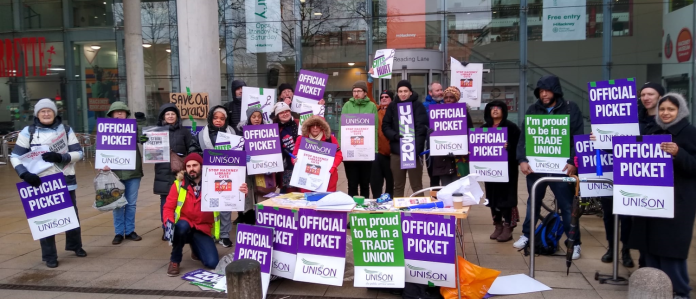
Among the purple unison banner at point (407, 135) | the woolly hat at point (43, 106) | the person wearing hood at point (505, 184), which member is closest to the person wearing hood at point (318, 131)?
the purple unison banner at point (407, 135)

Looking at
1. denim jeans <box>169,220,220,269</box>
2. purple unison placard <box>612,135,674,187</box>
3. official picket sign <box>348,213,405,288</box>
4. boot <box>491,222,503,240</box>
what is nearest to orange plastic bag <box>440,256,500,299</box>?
official picket sign <box>348,213,405,288</box>

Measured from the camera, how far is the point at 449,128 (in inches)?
279

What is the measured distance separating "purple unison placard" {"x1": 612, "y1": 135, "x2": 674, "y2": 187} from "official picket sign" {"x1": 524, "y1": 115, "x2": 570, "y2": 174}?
4.05 ft

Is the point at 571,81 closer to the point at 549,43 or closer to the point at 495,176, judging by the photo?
the point at 549,43

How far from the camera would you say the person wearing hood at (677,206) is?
474cm

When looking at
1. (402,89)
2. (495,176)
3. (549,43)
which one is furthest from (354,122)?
(549,43)

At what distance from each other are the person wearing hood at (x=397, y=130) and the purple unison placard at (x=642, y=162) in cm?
302

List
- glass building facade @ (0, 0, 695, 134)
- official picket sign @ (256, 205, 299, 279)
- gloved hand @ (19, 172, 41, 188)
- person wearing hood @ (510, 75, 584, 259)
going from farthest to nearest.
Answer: glass building facade @ (0, 0, 695, 134) < person wearing hood @ (510, 75, 584, 259) < gloved hand @ (19, 172, 41, 188) < official picket sign @ (256, 205, 299, 279)

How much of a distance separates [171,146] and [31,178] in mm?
1615

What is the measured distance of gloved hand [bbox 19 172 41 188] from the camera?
20.3 feet

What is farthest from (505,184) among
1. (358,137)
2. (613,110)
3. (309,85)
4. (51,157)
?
(51,157)

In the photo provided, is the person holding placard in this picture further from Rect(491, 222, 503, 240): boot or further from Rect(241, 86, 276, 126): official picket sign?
Rect(491, 222, 503, 240): boot

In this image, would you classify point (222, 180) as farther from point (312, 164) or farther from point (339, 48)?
point (339, 48)

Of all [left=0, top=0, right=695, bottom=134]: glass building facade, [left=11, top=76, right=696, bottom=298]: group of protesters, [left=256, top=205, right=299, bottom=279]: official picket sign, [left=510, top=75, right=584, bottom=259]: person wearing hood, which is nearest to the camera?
[left=11, top=76, right=696, bottom=298]: group of protesters
